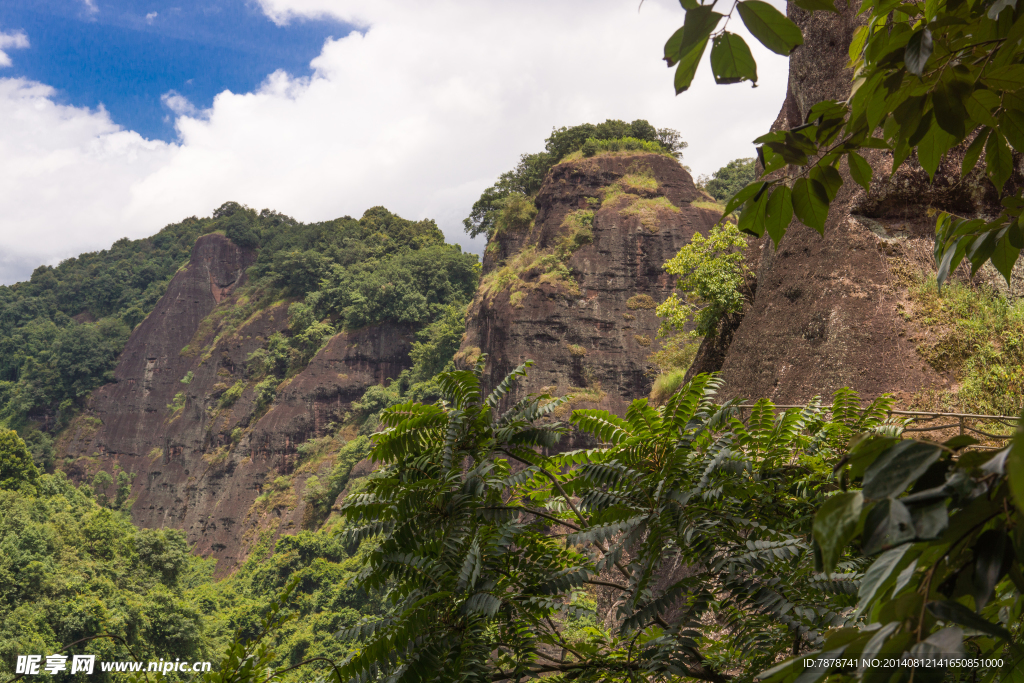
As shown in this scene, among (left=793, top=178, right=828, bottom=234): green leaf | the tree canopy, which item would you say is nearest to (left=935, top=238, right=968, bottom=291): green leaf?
the tree canopy

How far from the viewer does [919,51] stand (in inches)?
30.6

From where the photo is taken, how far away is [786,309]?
748 centimetres

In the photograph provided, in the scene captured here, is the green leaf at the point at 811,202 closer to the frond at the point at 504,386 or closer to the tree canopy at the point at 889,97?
the tree canopy at the point at 889,97

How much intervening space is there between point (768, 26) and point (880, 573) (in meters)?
0.72

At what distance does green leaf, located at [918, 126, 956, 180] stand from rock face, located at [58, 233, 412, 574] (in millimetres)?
31921

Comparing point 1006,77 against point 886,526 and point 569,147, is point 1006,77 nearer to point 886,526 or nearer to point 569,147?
point 886,526

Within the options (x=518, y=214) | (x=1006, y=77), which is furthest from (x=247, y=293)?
(x=1006, y=77)

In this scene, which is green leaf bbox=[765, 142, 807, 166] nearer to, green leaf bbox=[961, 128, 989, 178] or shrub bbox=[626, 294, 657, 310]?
green leaf bbox=[961, 128, 989, 178]

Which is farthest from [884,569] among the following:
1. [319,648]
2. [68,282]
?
[68,282]

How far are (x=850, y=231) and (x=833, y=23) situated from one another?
2.88m

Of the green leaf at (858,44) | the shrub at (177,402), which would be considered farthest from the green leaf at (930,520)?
the shrub at (177,402)

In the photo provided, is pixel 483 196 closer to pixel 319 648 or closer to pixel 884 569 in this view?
pixel 319 648

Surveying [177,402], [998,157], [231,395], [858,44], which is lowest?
[177,402]

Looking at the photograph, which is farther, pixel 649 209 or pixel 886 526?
pixel 649 209
